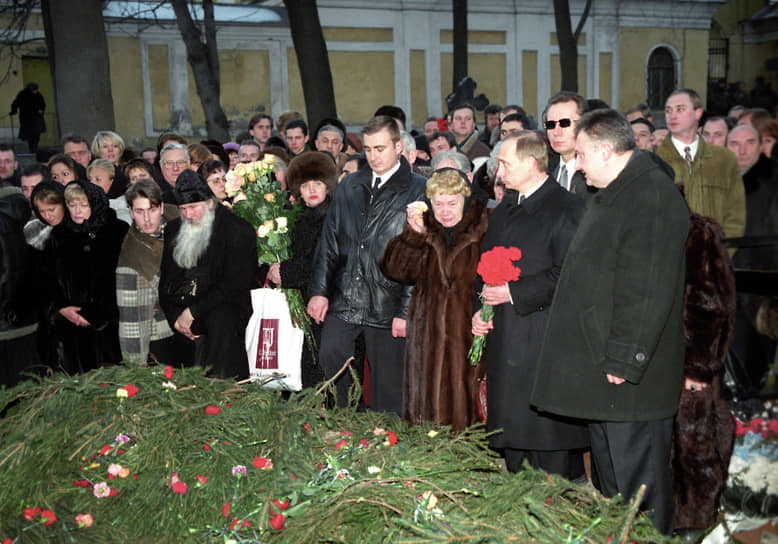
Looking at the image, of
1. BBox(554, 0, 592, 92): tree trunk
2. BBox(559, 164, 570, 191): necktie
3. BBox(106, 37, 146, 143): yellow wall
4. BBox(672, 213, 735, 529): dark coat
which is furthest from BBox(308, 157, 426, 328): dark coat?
BBox(106, 37, 146, 143): yellow wall

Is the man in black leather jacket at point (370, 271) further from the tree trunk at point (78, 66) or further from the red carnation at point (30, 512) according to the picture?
the tree trunk at point (78, 66)

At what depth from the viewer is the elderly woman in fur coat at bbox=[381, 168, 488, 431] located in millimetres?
4414

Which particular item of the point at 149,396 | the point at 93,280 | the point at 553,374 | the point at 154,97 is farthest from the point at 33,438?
the point at 154,97

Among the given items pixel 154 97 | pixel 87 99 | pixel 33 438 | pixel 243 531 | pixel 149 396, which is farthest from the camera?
pixel 154 97

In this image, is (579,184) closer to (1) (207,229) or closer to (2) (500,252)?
(2) (500,252)

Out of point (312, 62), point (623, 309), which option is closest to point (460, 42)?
point (312, 62)

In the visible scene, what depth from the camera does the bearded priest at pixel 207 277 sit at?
528 centimetres

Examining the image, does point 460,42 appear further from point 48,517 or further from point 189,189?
point 48,517

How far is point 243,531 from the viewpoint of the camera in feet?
6.65

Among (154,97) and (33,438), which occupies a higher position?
(154,97)

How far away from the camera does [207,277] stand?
5.33 metres

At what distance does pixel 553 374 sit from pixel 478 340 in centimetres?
90

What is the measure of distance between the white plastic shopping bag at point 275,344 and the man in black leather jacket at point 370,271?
1.15 feet

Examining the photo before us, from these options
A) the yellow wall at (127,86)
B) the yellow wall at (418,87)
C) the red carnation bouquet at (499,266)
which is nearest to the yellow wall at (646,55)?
the yellow wall at (418,87)
